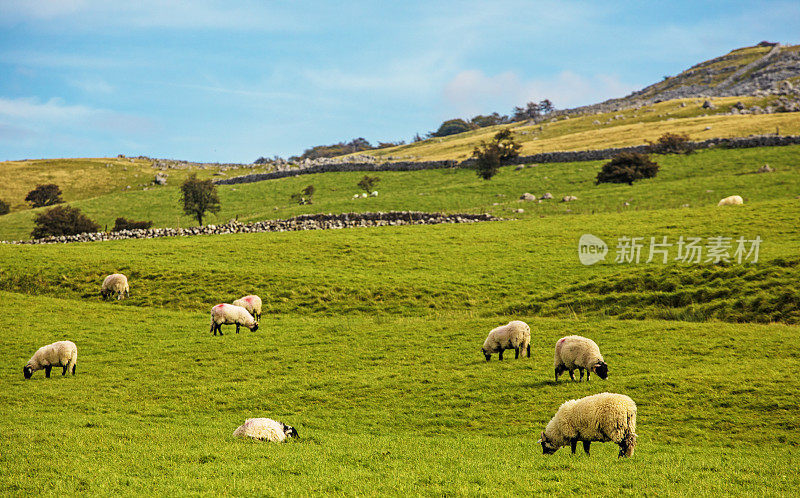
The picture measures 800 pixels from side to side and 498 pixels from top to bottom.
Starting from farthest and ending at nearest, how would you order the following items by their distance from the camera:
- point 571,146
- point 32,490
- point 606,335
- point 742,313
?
1. point 571,146
2. point 742,313
3. point 606,335
4. point 32,490

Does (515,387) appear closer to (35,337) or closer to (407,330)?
(407,330)

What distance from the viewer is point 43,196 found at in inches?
3927

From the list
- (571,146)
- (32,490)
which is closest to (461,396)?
(32,490)

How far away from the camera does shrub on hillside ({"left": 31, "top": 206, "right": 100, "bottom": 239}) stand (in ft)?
216

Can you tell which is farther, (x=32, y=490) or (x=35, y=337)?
(x=35, y=337)

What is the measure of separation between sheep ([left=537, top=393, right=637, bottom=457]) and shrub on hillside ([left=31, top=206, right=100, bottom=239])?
67987 mm

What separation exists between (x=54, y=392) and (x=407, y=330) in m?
14.4

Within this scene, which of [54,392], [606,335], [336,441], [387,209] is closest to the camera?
[336,441]

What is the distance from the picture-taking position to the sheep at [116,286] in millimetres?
35812

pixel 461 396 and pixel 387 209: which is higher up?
pixel 387 209

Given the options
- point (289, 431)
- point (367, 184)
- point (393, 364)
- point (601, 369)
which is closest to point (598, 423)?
point (601, 369)

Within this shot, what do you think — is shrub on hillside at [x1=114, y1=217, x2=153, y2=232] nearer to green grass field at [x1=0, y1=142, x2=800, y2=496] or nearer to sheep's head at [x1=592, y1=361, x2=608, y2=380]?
green grass field at [x1=0, y1=142, x2=800, y2=496]

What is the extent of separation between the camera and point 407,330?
27.3 metres

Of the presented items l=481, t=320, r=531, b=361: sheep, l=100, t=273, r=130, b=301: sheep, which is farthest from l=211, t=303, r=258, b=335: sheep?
l=481, t=320, r=531, b=361: sheep
